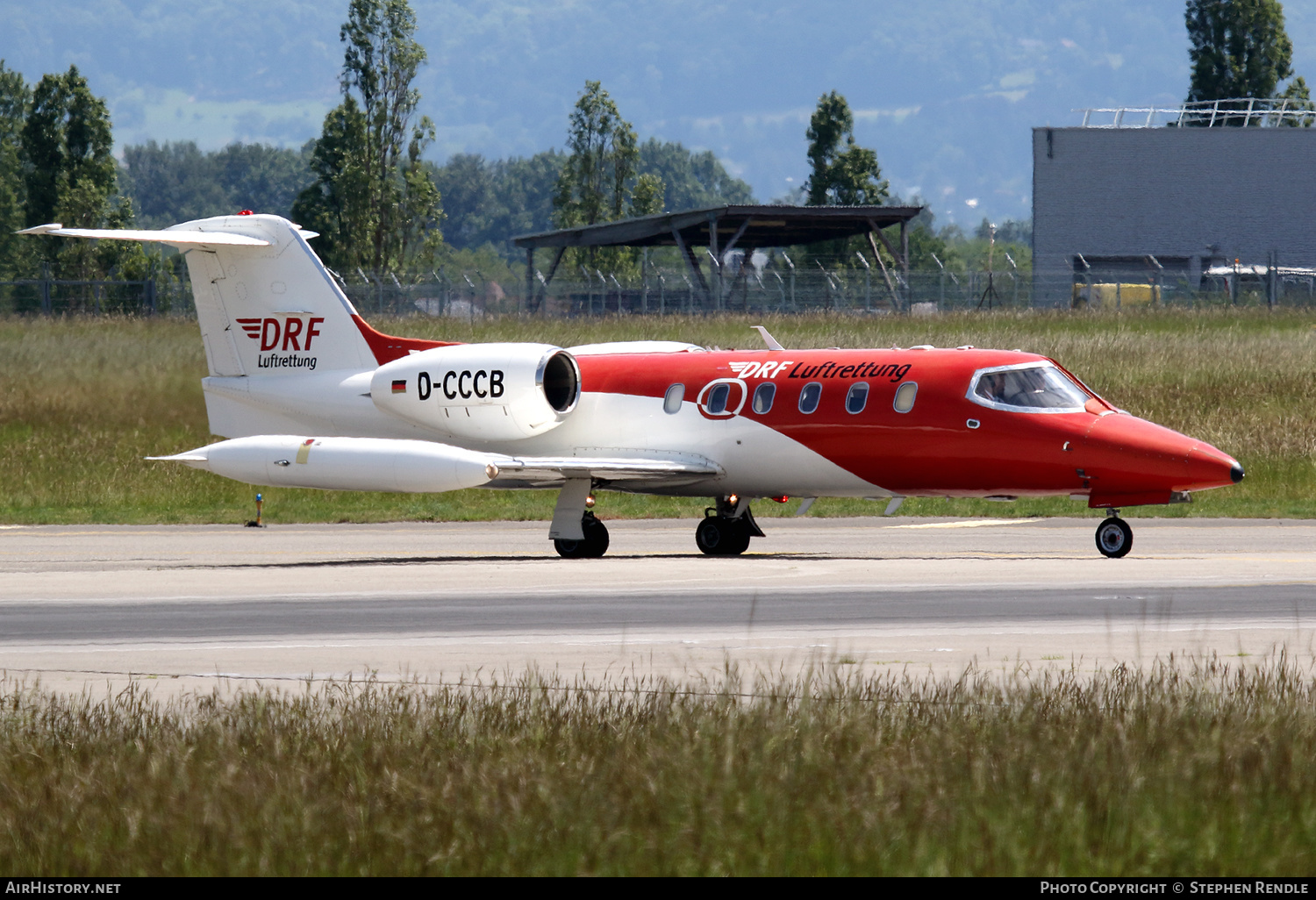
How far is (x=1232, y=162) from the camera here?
271 feet

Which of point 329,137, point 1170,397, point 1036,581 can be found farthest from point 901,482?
point 329,137

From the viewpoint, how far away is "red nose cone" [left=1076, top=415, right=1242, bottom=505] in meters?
20.7

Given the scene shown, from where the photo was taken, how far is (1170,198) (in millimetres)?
83000

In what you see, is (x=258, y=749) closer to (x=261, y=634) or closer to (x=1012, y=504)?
(x=261, y=634)

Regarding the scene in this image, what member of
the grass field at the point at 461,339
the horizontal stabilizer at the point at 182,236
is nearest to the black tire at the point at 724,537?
the grass field at the point at 461,339

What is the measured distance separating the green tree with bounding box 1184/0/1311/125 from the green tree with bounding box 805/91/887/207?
21.1 meters

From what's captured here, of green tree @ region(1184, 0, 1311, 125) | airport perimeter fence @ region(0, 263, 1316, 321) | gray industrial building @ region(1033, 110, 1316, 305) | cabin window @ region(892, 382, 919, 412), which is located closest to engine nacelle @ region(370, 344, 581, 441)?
cabin window @ region(892, 382, 919, 412)

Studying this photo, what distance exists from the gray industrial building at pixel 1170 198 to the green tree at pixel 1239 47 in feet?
43.2

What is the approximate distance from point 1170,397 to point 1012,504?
9.91 metres

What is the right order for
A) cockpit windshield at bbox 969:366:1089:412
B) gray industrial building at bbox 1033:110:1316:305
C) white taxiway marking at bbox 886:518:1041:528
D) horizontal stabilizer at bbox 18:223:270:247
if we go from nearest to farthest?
1. cockpit windshield at bbox 969:366:1089:412
2. horizontal stabilizer at bbox 18:223:270:247
3. white taxiway marking at bbox 886:518:1041:528
4. gray industrial building at bbox 1033:110:1316:305

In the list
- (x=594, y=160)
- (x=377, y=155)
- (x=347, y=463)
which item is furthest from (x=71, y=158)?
(x=347, y=463)

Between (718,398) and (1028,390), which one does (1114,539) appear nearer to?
(1028,390)

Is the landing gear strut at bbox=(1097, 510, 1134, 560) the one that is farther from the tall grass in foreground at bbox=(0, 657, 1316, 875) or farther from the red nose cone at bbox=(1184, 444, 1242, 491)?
the tall grass in foreground at bbox=(0, 657, 1316, 875)

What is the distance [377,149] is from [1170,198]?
126ft
